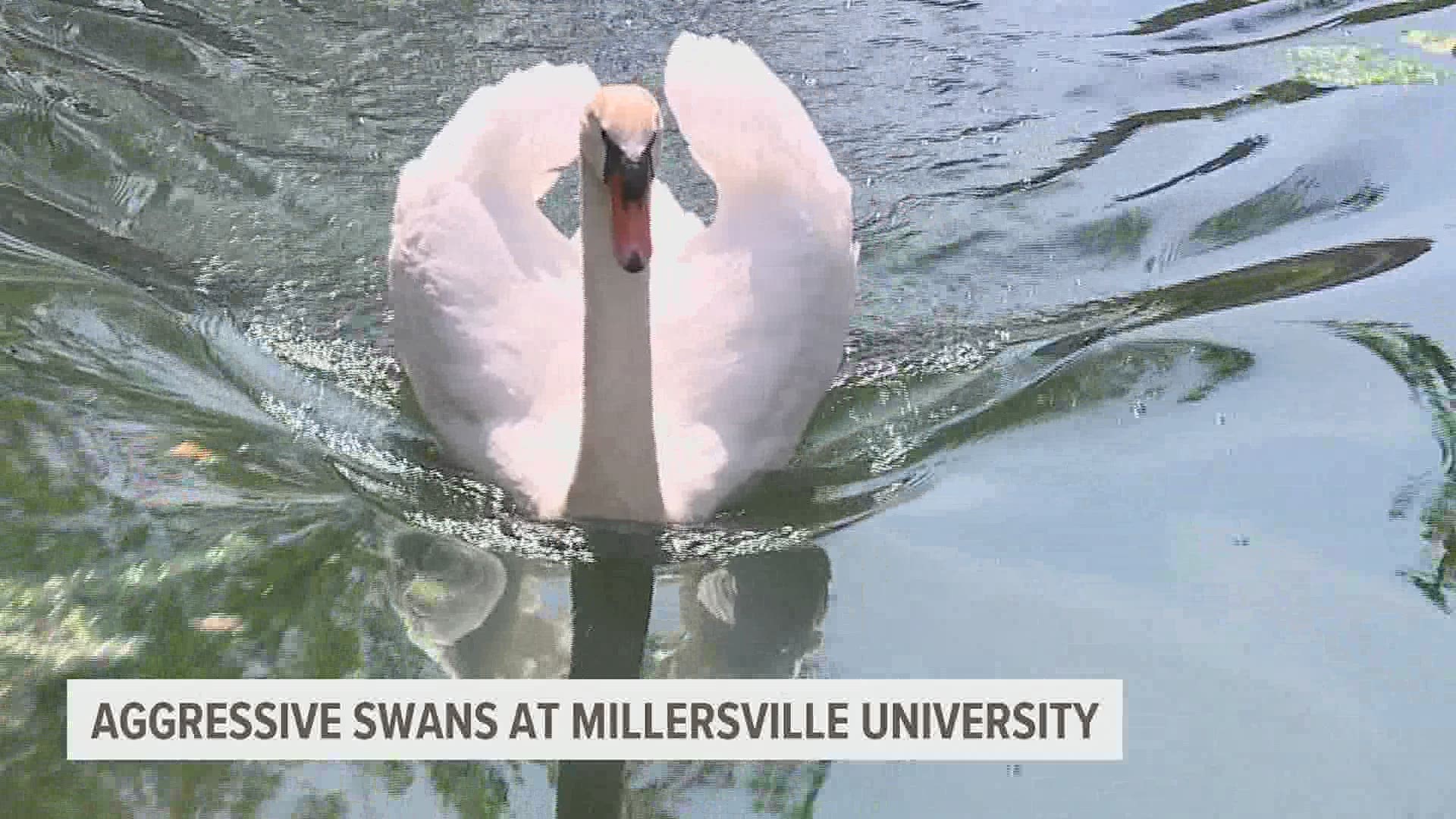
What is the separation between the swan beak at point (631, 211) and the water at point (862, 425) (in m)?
0.83

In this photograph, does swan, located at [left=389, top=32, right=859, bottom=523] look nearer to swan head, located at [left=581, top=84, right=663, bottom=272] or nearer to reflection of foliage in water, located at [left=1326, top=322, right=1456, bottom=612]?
swan head, located at [left=581, top=84, right=663, bottom=272]

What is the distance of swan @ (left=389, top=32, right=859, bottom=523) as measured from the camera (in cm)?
474

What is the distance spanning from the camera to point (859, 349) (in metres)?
6.02

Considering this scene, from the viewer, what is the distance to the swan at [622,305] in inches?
187

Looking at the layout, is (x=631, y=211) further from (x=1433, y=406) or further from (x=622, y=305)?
(x=1433, y=406)

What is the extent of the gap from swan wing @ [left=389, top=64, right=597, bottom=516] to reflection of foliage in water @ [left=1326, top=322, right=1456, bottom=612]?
2.16m

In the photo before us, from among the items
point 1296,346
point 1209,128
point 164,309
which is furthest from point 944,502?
point 1209,128

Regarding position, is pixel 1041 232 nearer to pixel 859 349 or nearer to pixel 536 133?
pixel 859 349

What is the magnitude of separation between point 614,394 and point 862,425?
1108mm

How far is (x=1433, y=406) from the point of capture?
17.9 ft

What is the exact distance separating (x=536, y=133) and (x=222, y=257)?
1.42 meters
